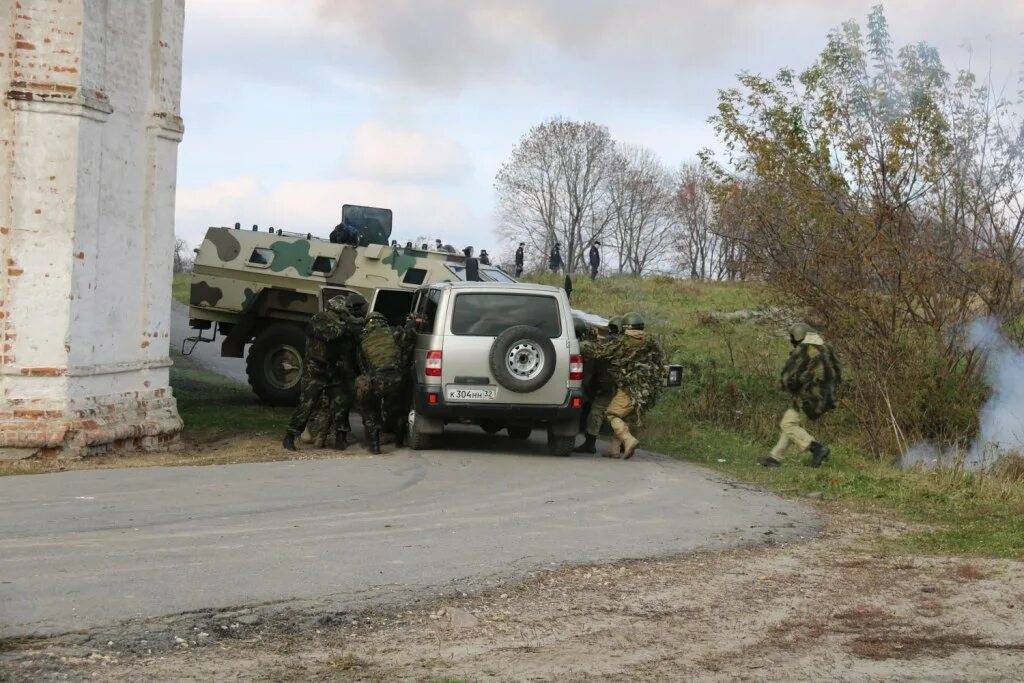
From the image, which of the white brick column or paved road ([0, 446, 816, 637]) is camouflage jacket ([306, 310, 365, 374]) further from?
the white brick column

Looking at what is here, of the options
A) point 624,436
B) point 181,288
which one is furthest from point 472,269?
point 181,288

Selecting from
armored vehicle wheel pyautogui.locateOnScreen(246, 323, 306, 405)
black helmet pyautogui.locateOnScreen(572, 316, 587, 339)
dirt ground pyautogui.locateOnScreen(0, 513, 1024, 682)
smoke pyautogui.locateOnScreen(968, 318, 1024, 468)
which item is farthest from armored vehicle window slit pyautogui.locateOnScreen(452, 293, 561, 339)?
armored vehicle wheel pyautogui.locateOnScreen(246, 323, 306, 405)

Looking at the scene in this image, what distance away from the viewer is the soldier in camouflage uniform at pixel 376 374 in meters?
12.2

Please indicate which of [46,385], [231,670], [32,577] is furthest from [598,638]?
[46,385]

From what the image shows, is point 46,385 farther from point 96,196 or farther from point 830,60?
point 830,60

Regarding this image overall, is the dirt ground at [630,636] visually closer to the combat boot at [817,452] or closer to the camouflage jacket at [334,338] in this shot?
the combat boot at [817,452]

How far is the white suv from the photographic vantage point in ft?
38.8

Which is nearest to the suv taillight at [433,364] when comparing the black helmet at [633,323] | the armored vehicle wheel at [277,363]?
the black helmet at [633,323]

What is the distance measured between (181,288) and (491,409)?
3537 cm

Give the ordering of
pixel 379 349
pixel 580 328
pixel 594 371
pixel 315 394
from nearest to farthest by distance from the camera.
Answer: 1. pixel 379 349
2. pixel 315 394
3. pixel 594 371
4. pixel 580 328

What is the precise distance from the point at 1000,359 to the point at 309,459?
8128mm

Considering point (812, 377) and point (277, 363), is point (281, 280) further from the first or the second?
point (812, 377)

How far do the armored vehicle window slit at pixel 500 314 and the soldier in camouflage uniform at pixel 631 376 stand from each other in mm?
855

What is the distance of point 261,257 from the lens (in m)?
17.4
